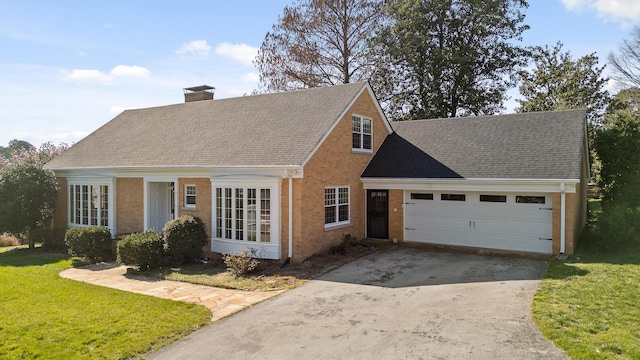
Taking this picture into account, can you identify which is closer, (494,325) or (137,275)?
(494,325)

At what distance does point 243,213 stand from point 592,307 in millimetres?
9941

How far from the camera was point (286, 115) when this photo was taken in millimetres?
17219

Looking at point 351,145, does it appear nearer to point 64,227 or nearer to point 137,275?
point 137,275

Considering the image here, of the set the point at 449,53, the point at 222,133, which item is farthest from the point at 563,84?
the point at 222,133

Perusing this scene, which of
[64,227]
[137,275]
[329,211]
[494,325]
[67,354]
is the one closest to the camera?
[67,354]

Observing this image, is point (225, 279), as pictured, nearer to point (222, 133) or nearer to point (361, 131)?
point (222, 133)

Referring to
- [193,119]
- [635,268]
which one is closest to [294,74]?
[193,119]

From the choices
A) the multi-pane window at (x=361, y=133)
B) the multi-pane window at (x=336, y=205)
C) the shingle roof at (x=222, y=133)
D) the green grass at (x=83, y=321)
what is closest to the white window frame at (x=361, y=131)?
the multi-pane window at (x=361, y=133)

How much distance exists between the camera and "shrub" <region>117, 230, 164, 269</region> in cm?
1370

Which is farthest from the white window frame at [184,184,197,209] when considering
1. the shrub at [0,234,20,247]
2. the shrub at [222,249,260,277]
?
the shrub at [0,234,20,247]

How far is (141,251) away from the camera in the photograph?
1369cm

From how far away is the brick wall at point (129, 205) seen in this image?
57.5 feet

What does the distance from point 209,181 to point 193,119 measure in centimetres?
592

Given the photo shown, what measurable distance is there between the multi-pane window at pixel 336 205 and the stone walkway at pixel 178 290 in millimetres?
4956
